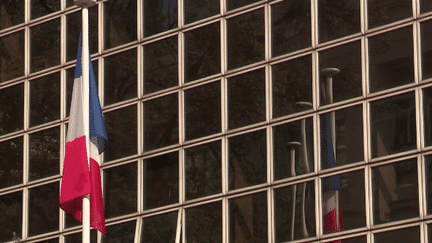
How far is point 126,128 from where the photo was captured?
101 ft

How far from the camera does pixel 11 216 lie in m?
32.5

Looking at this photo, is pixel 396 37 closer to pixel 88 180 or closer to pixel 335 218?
pixel 335 218

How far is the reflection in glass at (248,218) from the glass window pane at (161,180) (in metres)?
1.62

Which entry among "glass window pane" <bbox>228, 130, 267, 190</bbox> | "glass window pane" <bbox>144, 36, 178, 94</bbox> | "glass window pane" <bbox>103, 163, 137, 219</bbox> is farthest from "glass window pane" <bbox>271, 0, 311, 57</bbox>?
"glass window pane" <bbox>103, 163, 137, 219</bbox>

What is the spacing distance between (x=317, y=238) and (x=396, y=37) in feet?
14.0

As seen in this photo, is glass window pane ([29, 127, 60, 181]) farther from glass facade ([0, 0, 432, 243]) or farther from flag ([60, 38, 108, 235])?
flag ([60, 38, 108, 235])

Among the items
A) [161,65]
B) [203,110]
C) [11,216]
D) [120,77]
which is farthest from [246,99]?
[11,216]

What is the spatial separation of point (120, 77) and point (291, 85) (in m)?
4.95

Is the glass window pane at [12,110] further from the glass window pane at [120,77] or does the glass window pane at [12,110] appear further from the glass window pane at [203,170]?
the glass window pane at [203,170]

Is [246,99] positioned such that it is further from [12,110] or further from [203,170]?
[12,110]

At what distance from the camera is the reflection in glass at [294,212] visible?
89.2ft

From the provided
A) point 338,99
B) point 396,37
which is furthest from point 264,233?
point 396,37

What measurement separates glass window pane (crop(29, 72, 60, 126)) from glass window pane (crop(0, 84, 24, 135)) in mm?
369

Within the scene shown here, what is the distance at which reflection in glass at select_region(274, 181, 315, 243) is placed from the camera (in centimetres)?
2719
